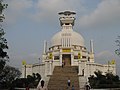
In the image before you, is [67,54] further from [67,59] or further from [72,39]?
[72,39]

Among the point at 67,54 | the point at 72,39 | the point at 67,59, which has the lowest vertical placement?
the point at 67,59

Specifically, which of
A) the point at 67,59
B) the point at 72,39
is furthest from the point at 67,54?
the point at 72,39

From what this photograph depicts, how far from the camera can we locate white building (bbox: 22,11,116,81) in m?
62.4

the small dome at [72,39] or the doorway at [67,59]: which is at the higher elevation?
the small dome at [72,39]

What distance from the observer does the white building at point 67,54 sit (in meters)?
62.4

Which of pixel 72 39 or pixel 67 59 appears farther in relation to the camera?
pixel 72 39

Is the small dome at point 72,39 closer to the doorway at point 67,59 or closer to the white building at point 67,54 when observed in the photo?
the white building at point 67,54

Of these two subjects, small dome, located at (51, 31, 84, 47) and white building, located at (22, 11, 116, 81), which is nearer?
white building, located at (22, 11, 116, 81)

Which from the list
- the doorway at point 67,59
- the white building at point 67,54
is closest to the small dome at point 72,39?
the white building at point 67,54

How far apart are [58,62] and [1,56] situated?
32997mm

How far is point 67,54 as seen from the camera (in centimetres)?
6450

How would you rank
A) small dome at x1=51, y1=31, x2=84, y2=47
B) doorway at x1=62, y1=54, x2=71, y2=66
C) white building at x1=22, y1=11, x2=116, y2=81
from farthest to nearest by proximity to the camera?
small dome at x1=51, y1=31, x2=84, y2=47 < doorway at x1=62, y1=54, x2=71, y2=66 < white building at x1=22, y1=11, x2=116, y2=81

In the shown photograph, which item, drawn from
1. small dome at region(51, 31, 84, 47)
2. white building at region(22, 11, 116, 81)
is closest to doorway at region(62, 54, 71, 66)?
white building at region(22, 11, 116, 81)

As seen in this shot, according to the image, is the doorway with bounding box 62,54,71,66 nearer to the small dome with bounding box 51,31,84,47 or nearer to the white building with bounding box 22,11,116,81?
the white building with bounding box 22,11,116,81
